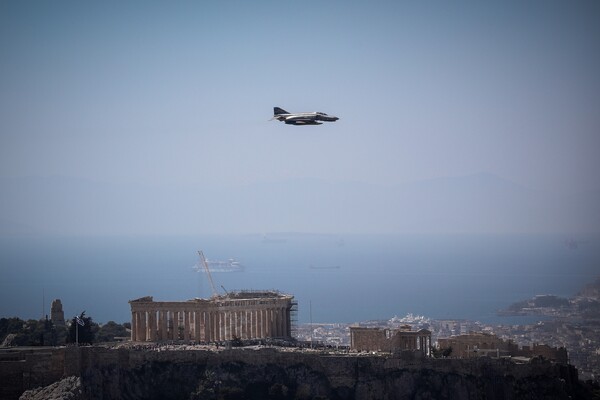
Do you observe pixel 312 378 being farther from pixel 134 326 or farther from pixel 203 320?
pixel 134 326

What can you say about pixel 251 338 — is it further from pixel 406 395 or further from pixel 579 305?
pixel 579 305

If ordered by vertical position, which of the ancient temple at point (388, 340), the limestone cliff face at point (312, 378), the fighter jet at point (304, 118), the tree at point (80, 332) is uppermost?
the fighter jet at point (304, 118)

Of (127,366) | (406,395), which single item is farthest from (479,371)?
(127,366)

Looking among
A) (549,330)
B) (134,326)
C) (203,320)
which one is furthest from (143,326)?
(549,330)

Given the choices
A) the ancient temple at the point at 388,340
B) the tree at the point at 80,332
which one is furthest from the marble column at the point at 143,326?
the ancient temple at the point at 388,340

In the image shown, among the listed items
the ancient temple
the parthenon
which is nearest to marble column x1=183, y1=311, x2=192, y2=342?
the parthenon

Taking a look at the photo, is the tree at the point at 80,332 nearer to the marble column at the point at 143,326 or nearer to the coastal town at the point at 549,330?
the marble column at the point at 143,326

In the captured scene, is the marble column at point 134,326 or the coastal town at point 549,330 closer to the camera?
the marble column at point 134,326
